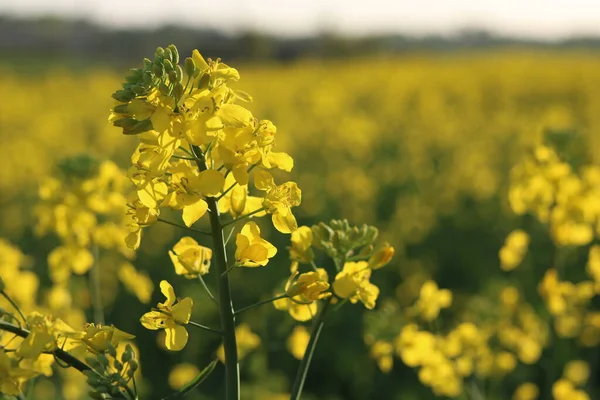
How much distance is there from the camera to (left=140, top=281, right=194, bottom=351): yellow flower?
1369 mm

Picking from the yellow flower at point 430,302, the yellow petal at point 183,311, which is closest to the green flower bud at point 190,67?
the yellow petal at point 183,311

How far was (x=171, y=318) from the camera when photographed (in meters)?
1.39

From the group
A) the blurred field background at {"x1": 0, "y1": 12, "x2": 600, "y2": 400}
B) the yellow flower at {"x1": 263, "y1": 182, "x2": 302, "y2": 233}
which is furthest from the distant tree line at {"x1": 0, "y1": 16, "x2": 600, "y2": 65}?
the yellow flower at {"x1": 263, "y1": 182, "x2": 302, "y2": 233}

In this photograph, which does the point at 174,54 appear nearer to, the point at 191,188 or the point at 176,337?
the point at 191,188

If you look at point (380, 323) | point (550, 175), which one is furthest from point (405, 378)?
point (380, 323)

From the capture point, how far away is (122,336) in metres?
1.34

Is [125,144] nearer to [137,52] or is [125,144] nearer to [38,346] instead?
[38,346]

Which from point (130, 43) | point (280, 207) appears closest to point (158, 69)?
point (280, 207)

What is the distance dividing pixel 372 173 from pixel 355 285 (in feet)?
27.1

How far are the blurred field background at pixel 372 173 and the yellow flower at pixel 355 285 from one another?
21.3 inches

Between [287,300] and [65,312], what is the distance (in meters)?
1.73

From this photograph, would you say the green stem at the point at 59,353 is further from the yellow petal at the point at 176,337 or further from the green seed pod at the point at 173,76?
the green seed pod at the point at 173,76

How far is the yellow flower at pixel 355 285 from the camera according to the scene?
149 cm

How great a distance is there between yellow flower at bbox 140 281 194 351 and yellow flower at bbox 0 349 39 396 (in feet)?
0.76
